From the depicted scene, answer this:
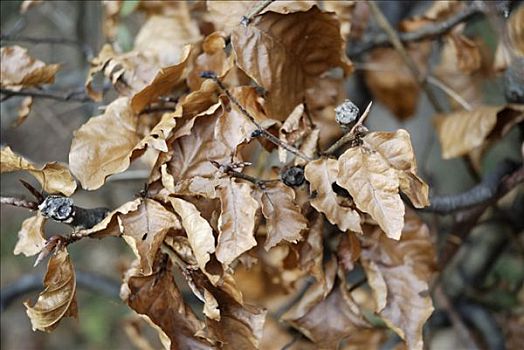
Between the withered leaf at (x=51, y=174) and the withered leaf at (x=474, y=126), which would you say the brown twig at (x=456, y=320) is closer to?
the withered leaf at (x=474, y=126)

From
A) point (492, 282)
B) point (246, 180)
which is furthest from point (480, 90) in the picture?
point (246, 180)

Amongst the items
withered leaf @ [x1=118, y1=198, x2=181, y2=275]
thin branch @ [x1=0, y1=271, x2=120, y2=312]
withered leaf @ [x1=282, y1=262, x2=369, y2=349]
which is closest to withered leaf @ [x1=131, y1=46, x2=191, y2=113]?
withered leaf @ [x1=118, y1=198, x2=181, y2=275]

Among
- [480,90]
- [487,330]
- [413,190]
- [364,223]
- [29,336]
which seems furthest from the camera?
[29,336]

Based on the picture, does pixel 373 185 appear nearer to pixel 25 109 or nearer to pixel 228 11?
pixel 228 11

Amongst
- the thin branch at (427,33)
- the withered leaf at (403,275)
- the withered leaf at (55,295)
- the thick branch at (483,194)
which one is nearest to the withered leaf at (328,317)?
the withered leaf at (403,275)

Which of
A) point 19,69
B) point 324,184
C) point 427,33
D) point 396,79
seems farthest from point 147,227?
point 396,79

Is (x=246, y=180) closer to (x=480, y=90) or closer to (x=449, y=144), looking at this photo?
(x=449, y=144)
